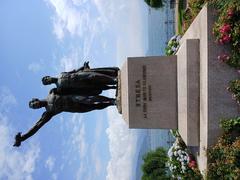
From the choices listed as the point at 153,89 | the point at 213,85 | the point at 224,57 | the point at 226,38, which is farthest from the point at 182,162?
the point at 226,38

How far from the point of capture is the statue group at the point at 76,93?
51.9 feet

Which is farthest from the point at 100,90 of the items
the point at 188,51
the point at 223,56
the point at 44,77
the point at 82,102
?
the point at 223,56

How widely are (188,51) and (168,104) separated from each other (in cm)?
174

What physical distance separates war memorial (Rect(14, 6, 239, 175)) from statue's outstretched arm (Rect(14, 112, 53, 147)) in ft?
2.06

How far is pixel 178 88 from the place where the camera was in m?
13.1

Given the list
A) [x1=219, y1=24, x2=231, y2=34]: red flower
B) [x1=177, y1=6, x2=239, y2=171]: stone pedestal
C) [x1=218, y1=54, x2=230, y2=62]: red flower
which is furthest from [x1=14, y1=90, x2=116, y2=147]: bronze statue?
[x1=219, y1=24, x2=231, y2=34]: red flower

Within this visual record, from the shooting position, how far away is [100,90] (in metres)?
16.6

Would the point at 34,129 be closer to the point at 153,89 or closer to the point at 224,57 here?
the point at 153,89

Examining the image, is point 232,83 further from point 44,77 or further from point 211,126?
point 44,77

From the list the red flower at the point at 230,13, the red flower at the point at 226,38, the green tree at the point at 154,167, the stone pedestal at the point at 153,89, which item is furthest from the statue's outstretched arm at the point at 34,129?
the green tree at the point at 154,167

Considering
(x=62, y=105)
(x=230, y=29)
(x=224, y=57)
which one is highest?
(x=230, y=29)

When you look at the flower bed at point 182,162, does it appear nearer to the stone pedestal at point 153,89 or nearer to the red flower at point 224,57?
the stone pedestal at point 153,89

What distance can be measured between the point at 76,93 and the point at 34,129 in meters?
1.96

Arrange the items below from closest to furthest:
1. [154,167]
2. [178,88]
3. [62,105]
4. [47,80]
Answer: [178,88] < [47,80] < [62,105] < [154,167]
